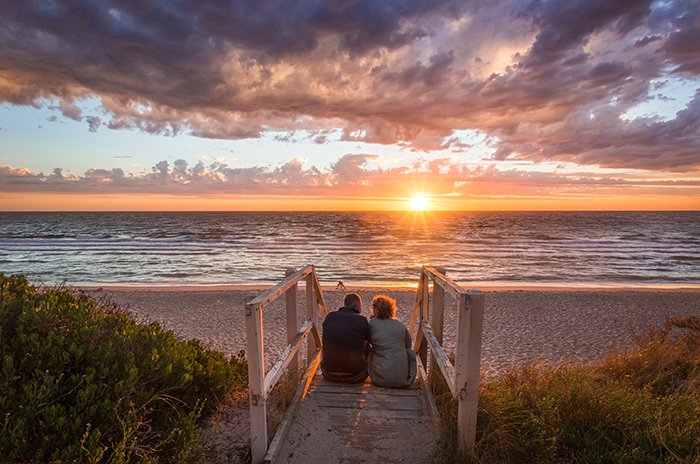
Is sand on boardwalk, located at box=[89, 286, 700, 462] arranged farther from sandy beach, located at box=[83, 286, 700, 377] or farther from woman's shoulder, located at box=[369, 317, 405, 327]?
woman's shoulder, located at box=[369, 317, 405, 327]

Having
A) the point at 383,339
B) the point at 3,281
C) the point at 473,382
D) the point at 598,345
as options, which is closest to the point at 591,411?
the point at 473,382

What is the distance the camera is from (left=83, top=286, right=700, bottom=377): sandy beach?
9.58 metres

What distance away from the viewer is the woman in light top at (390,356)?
543cm

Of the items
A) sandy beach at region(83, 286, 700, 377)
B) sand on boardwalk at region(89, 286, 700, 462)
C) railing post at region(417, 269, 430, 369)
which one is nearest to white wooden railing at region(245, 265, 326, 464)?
sand on boardwalk at region(89, 286, 700, 462)

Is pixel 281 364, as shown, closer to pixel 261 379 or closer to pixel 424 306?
pixel 261 379

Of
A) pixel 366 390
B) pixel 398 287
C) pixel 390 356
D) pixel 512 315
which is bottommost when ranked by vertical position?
pixel 398 287

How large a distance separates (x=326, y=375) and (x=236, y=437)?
5.78ft

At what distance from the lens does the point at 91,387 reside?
3.23m

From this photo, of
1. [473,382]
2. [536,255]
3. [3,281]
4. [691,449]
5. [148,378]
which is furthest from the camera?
[536,255]

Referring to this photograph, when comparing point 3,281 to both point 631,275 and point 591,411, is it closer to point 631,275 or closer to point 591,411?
point 591,411

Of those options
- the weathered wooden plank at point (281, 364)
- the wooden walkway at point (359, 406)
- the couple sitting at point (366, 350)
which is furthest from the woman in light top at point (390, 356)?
the weathered wooden plank at point (281, 364)

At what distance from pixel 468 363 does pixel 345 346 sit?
2313mm

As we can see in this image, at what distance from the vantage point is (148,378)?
388 centimetres

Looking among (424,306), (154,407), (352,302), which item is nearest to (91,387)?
(154,407)
